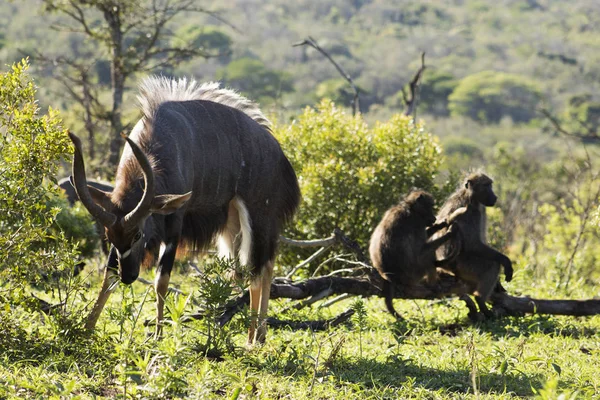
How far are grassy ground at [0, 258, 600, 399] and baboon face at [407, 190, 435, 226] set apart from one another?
121 cm

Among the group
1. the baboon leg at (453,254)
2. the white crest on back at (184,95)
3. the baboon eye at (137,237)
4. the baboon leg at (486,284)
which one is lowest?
the baboon leg at (486,284)

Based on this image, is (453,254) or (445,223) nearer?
(453,254)

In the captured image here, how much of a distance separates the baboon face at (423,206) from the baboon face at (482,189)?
546 millimetres

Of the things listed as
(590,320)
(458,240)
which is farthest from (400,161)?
(590,320)

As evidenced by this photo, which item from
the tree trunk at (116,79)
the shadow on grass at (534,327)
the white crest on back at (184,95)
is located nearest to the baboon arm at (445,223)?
the shadow on grass at (534,327)

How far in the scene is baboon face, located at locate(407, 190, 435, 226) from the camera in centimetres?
740

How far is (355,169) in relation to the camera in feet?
32.3

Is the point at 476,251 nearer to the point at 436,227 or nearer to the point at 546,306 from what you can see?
the point at 436,227

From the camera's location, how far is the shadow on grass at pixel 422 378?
490 cm

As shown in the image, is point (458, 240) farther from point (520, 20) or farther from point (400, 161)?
point (520, 20)

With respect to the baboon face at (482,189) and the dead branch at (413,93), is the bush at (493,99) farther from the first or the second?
the baboon face at (482,189)

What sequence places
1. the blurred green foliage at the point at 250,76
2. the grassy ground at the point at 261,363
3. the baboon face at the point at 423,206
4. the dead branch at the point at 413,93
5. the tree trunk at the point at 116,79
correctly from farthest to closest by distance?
1. the blurred green foliage at the point at 250,76
2. the tree trunk at the point at 116,79
3. the dead branch at the point at 413,93
4. the baboon face at the point at 423,206
5. the grassy ground at the point at 261,363

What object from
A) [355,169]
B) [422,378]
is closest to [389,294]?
[422,378]

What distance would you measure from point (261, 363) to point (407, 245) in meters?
2.56
